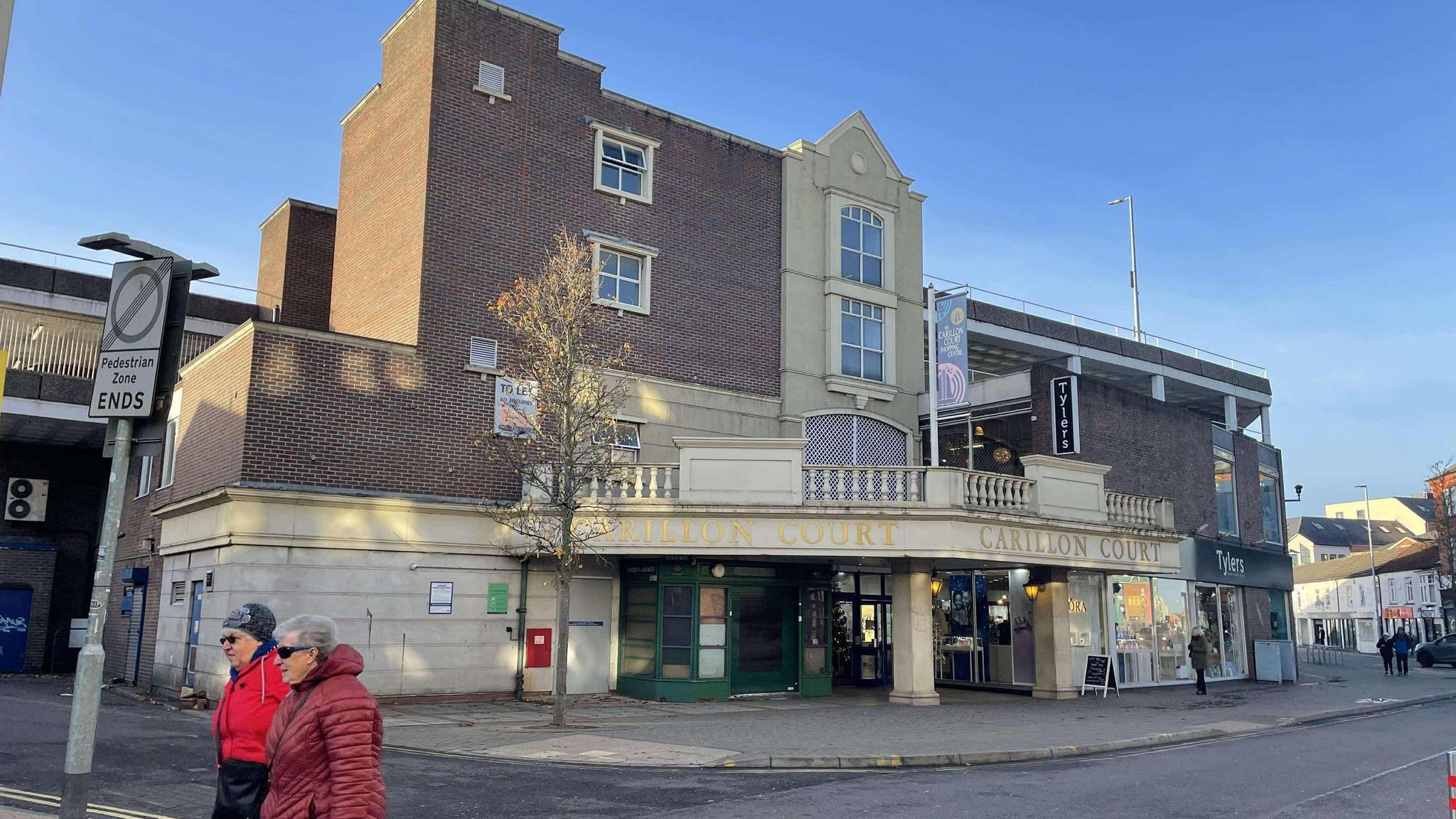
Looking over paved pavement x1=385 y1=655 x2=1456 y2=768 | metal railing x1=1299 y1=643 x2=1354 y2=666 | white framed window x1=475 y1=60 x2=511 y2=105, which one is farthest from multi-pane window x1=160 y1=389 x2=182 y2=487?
metal railing x1=1299 y1=643 x2=1354 y2=666

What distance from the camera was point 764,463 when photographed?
810 inches

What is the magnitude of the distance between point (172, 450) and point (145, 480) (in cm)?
240

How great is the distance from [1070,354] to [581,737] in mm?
27662

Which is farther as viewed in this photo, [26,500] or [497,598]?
[26,500]

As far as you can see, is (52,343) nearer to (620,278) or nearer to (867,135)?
(620,278)

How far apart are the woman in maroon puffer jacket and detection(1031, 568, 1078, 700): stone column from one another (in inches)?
852

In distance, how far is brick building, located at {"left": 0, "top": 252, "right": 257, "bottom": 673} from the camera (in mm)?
25641

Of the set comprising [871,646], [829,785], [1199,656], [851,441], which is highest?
[851,441]

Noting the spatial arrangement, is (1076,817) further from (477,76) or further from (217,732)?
(477,76)

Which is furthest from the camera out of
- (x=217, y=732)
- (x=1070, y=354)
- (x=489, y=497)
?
(x=1070, y=354)

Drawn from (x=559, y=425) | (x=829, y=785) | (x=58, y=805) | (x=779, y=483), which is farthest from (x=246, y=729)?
(x=779, y=483)

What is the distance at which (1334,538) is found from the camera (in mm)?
100875

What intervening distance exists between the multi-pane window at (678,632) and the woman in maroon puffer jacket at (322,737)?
1669cm

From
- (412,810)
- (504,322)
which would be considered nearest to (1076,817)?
(412,810)
